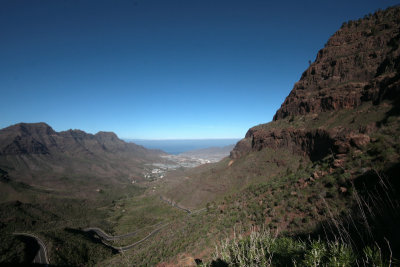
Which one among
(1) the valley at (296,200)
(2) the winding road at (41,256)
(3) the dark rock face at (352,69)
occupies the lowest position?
(2) the winding road at (41,256)

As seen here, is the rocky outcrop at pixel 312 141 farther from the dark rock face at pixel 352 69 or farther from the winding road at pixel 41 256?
the winding road at pixel 41 256

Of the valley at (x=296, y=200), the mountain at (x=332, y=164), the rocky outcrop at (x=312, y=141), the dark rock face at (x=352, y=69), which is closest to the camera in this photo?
the valley at (x=296, y=200)

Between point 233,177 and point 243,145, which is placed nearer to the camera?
point 233,177

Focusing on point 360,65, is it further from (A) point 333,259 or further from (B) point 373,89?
(A) point 333,259

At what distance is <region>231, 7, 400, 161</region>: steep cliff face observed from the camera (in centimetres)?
2602

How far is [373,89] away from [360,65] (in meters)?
13.2

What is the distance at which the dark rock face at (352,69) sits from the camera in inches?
1210

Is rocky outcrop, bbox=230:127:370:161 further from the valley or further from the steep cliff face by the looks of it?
the valley

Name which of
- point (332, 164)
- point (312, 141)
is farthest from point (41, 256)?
point (312, 141)

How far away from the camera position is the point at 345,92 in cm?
3359

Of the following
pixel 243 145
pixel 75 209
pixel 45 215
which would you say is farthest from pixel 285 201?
pixel 75 209

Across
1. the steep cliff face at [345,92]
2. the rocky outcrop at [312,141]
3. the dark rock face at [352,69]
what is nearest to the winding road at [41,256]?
the rocky outcrop at [312,141]

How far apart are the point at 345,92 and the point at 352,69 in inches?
394

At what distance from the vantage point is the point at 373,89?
28625 mm
